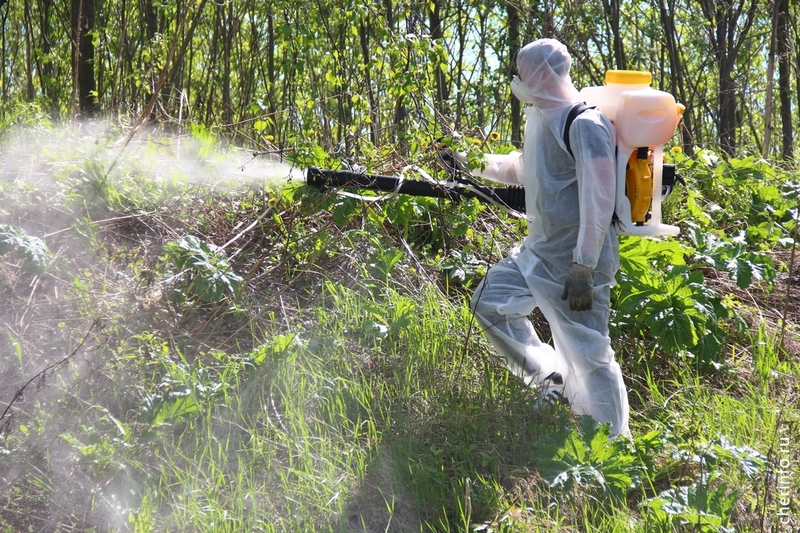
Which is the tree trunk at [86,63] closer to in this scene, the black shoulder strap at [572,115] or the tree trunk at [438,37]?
the tree trunk at [438,37]

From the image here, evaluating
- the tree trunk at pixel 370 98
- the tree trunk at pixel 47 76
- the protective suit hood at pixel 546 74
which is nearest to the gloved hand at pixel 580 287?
the protective suit hood at pixel 546 74

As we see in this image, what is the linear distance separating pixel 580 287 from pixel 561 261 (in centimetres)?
20

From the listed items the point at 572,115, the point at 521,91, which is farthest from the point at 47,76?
the point at 572,115

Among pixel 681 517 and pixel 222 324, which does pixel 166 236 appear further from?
pixel 681 517

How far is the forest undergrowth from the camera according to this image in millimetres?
2934

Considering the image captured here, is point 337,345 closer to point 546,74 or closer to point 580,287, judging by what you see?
point 580,287

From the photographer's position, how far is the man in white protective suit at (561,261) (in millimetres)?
3146

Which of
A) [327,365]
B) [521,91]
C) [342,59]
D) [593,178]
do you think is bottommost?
[327,365]

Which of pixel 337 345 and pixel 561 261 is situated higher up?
pixel 561 261

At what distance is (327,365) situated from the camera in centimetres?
375

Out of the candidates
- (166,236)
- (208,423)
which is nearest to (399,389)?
(208,423)

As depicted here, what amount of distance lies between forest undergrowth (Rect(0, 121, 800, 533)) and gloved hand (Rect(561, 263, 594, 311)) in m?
0.50

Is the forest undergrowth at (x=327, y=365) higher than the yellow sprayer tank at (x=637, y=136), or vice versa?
the yellow sprayer tank at (x=637, y=136)

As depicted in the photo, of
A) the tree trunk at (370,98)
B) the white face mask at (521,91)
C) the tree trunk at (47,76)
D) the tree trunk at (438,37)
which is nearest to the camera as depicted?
the white face mask at (521,91)
